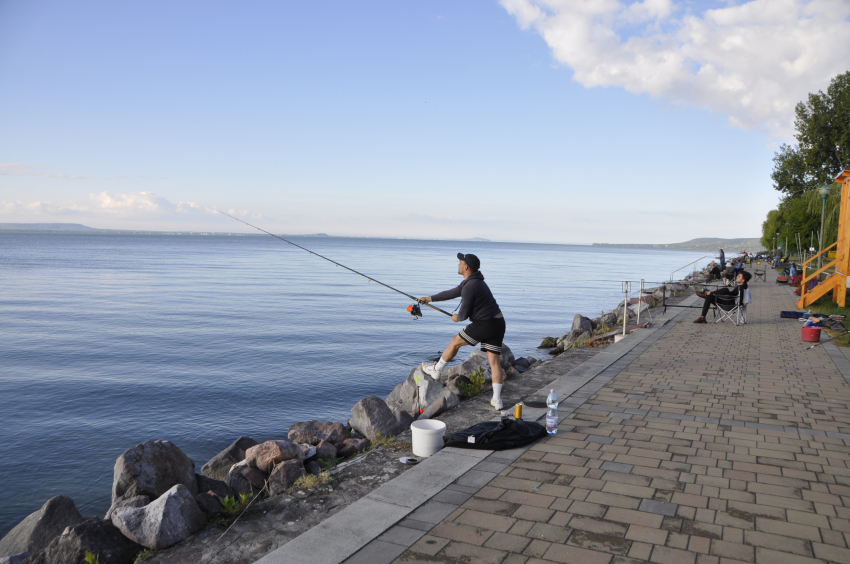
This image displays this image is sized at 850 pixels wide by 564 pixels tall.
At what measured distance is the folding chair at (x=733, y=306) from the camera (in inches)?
558

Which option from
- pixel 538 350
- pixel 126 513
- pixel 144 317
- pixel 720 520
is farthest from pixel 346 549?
pixel 144 317

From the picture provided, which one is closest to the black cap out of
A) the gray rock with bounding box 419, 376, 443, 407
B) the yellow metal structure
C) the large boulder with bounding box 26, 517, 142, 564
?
the gray rock with bounding box 419, 376, 443, 407

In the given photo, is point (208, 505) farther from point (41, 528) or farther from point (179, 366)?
Result: point (179, 366)

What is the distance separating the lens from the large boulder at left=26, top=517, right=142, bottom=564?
12.9 feet

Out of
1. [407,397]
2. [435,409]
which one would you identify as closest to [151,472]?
[435,409]

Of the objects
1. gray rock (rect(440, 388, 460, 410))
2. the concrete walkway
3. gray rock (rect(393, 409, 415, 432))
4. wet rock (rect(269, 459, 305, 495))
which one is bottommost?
gray rock (rect(393, 409, 415, 432))

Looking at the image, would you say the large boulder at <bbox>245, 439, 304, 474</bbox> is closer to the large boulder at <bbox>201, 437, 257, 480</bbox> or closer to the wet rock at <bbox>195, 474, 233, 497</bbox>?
the wet rock at <bbox>195, 474, 233, 497</bbox>

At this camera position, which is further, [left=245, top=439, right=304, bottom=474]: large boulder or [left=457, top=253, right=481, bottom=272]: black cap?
[left=457, top=253, right=481, bottom=272]: black cap

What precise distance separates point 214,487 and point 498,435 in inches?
103

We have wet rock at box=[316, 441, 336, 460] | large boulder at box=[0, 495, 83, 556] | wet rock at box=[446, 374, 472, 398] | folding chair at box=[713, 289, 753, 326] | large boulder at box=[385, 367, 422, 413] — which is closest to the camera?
large boulder at box=[0, 495, 83, 556]

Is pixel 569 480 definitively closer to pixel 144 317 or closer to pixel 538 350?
pixel 538 350

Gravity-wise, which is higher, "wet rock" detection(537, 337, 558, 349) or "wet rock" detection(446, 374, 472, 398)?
"wet rock" detection(446, 374, 472, 398)

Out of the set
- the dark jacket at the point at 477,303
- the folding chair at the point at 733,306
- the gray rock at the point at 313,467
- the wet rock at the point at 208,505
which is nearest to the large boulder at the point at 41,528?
the wet rock at the point at 208,505

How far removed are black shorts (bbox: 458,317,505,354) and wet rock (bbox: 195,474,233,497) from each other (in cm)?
298
